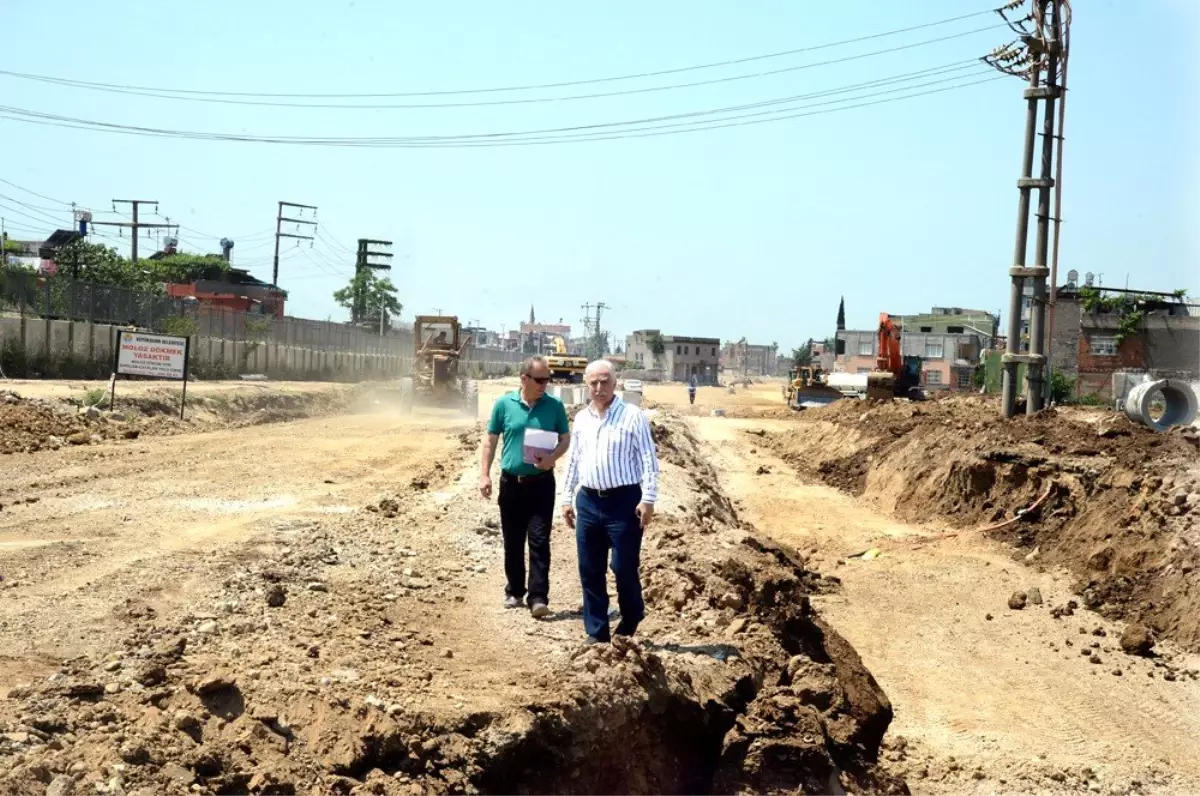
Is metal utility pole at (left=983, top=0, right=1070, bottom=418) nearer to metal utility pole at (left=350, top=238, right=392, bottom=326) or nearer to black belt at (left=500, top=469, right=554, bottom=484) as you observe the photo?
black belt at (left=500, top=469, right=554, bottom=484)

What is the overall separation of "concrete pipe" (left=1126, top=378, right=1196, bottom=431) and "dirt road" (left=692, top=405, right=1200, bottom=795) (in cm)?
589

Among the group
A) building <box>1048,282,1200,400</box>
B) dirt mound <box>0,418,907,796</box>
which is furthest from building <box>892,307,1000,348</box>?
dirt mound <box>0,418,907,796</box>

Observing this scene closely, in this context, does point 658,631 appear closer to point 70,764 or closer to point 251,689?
point 251,689

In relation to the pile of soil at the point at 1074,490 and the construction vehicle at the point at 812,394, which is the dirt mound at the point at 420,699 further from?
the construction vehicle at the point at 812,394

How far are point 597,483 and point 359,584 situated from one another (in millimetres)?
2366

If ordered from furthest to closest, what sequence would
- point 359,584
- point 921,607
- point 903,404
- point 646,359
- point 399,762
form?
point 646,359
point 903,404
point 921,607
point 359,584
point 399,762

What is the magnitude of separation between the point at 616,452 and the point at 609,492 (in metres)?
0.25

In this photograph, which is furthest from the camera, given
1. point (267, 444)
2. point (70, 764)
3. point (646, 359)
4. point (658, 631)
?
point (646, 359)

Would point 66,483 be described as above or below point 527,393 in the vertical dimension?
below

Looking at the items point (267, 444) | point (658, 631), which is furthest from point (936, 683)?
point (267, 444)

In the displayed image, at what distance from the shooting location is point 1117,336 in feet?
173

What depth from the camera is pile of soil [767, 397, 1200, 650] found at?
49.7 feet

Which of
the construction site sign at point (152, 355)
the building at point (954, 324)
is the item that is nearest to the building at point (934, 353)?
the building at point (954, 324)

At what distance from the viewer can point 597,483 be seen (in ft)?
24.1
